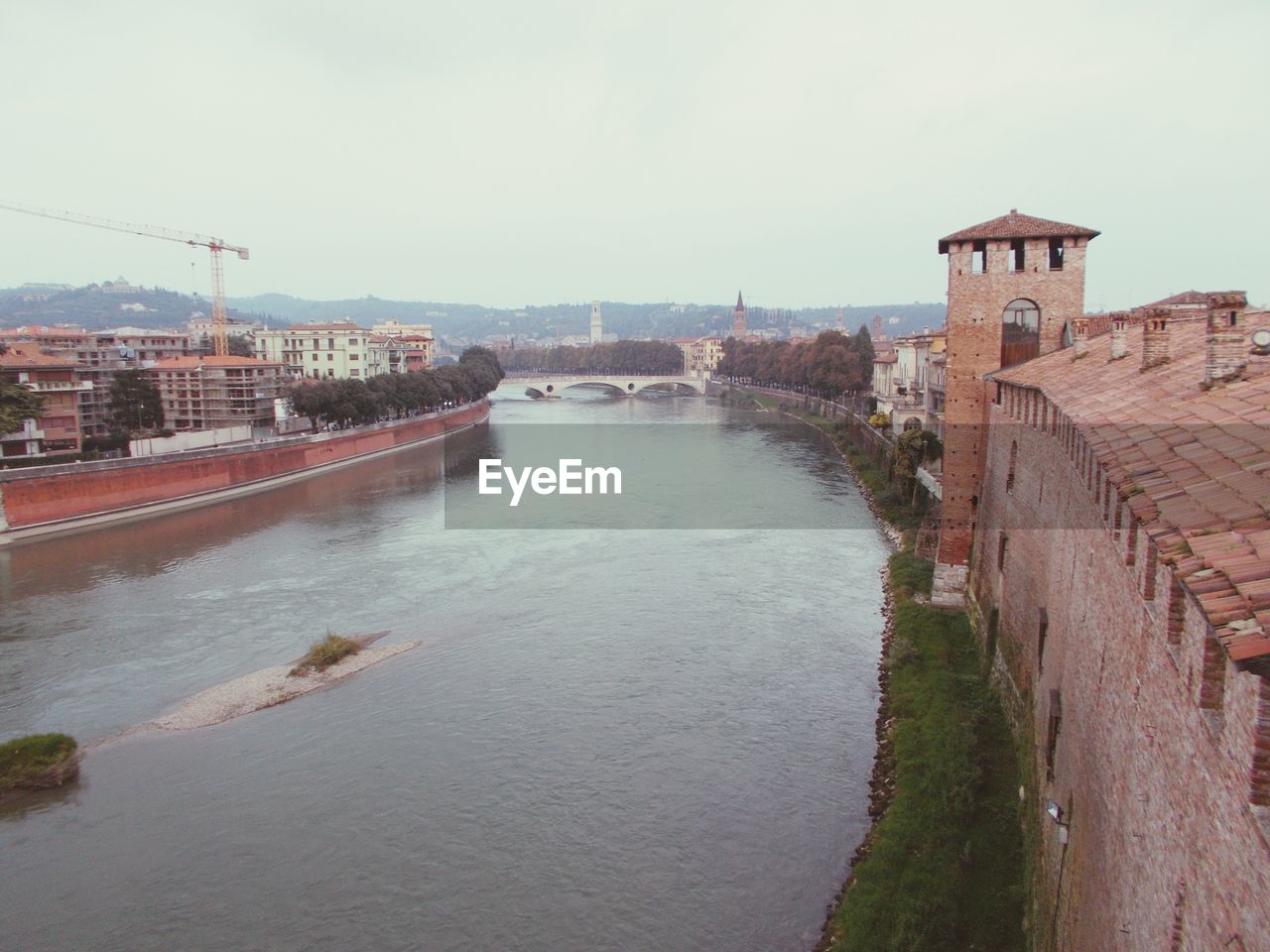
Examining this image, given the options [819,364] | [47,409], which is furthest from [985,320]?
[819,364]

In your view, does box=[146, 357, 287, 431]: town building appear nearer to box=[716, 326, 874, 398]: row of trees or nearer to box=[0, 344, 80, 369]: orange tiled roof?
box=[0, 344, 80, 369]: orange tiled roof

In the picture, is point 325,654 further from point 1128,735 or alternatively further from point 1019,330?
point 1128,735

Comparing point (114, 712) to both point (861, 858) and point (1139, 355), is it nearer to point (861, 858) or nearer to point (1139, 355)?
point (861, 858)

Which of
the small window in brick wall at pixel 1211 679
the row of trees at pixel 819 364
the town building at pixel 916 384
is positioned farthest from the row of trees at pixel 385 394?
the small window in brick wall at pixel 1211 679

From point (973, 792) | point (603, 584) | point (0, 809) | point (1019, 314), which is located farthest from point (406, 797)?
point (1019, 314)

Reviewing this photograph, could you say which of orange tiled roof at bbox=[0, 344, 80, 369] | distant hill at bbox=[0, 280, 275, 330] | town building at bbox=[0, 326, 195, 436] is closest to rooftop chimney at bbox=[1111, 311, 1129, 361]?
orange tiled roof at bbox=[0, 344, 80, 369]
